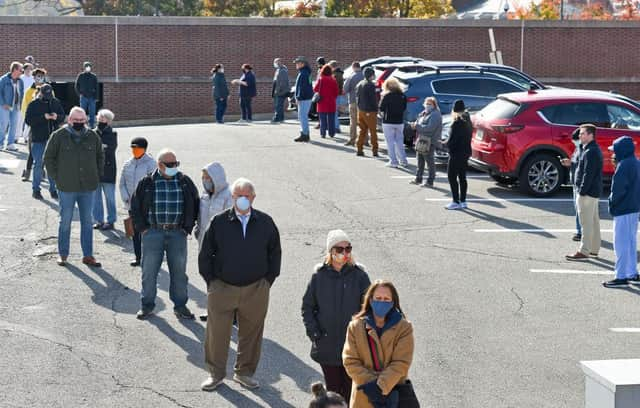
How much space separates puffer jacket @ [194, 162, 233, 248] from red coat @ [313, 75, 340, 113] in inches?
513

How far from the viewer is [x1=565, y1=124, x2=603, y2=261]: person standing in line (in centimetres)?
1406

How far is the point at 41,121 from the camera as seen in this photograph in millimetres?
17297

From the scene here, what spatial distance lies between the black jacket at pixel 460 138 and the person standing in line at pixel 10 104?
9.85 meters

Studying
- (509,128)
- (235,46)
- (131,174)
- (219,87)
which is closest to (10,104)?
(219,87)

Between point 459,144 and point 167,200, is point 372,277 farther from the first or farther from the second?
point 459,144

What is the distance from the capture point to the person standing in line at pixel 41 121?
17.2 meters

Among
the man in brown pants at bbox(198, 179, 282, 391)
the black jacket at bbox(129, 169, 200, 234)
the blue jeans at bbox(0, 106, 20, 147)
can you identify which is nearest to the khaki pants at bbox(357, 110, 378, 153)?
the blue jeans at bbox(0, 106, 20, 147)

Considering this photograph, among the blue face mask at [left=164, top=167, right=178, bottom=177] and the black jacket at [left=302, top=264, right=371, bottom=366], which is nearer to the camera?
the black jacket at [left=302, top=264, right=371, bottom=366]

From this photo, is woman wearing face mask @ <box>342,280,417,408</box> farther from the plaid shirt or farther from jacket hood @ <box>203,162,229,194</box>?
the plaid shirt

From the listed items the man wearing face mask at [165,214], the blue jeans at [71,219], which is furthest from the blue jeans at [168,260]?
the blue jeans at [71,219]

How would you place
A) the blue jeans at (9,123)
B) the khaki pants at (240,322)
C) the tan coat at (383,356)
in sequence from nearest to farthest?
the tan coat at (383,356) < the khaki pants at (240,322) < the blue jeans at (9,123)

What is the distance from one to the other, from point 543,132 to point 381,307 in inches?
469

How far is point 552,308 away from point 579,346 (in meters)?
1.36

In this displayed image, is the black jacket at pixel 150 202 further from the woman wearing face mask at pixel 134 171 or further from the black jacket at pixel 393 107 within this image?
the black jacket at pixel 393 107
